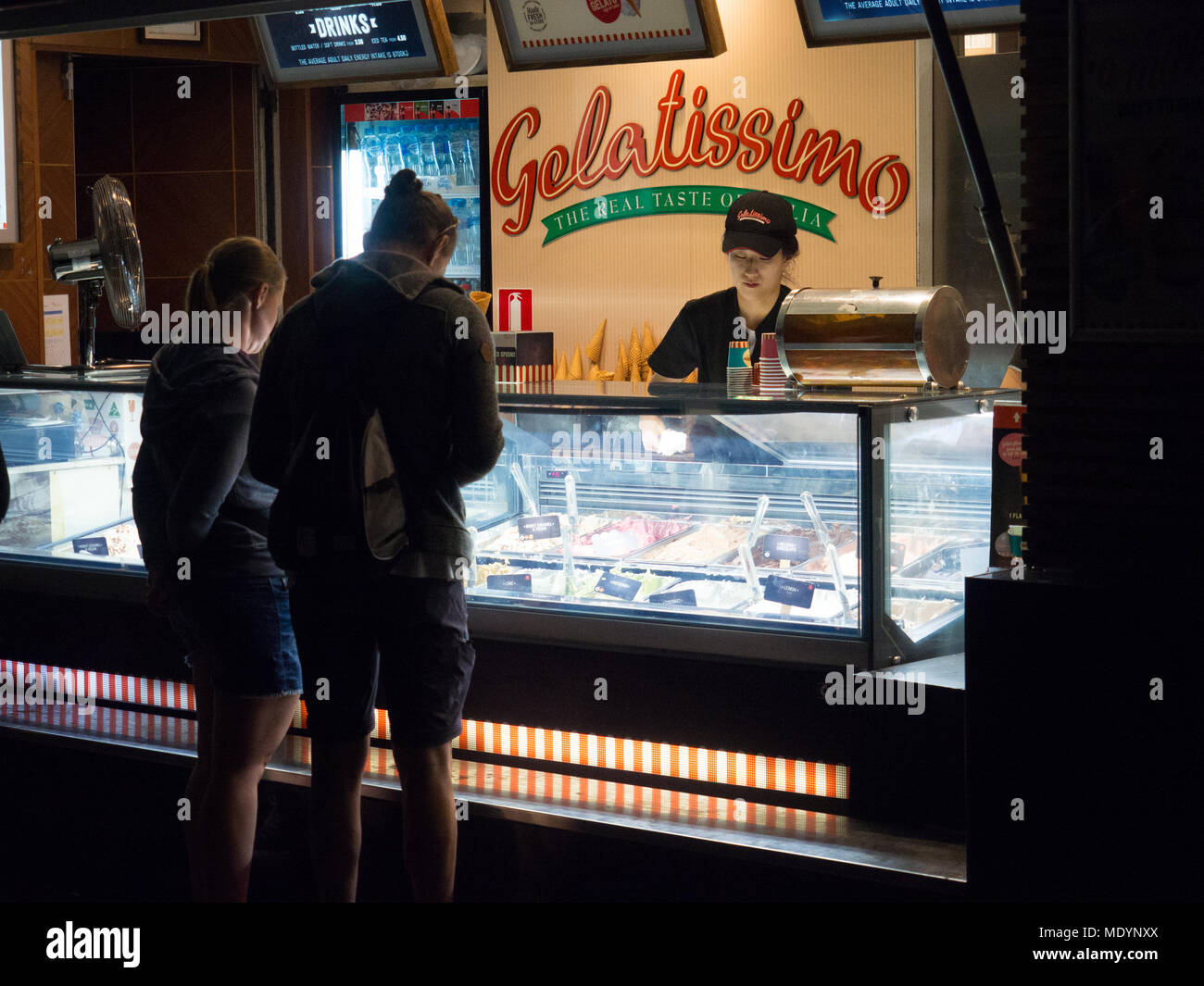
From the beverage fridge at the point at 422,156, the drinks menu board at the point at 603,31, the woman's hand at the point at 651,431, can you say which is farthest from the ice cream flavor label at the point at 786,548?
the beverage fridge at the point at 422,156

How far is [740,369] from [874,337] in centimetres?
73

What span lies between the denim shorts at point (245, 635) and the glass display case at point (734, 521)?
447 millimetres

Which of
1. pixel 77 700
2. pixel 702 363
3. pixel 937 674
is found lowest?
pixel 77 700

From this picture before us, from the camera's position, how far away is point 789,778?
10.2 feet

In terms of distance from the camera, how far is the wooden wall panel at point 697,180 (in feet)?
19.9

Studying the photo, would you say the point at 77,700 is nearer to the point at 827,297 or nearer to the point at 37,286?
the point at 827,297

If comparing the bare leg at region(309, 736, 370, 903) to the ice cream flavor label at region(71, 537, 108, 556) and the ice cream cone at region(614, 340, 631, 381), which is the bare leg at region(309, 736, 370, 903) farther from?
the ice cream cone at region(614, 340, 631, 381)

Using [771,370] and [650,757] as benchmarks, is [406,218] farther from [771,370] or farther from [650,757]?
[650,757]

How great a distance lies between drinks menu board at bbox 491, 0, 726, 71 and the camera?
15.8ft

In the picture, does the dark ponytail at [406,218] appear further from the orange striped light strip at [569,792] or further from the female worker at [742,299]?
the female worker at [742,299]

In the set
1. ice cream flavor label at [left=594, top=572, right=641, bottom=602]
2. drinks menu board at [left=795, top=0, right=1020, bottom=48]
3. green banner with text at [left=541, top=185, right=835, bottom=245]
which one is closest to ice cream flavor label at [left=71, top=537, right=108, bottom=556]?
ice cream flavor label at [left=594, top=572, right=641, bottom=602]

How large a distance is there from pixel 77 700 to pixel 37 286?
3.33 m

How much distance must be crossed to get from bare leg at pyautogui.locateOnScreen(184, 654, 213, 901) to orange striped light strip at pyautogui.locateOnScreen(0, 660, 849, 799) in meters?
0.39
